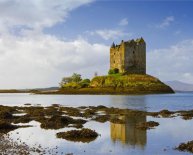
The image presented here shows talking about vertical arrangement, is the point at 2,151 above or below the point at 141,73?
below

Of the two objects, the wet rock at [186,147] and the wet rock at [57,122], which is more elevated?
the wet rock at [57,122]

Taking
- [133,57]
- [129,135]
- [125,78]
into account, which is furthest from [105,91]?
[129,135]

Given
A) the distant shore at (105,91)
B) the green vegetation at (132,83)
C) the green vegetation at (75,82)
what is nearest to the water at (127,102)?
the distant shore at (105,91)

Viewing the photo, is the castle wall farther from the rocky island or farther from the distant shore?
the distant shore

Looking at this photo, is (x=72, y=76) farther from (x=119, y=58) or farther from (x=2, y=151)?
(x=2, y=151)

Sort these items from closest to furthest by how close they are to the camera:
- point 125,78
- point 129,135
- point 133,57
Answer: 1. point 129,135
2. point 125,78
3. point 133,57

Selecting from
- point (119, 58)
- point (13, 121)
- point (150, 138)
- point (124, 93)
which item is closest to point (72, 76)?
point (119, 58)

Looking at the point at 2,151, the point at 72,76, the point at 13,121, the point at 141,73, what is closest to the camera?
the point at 2,151

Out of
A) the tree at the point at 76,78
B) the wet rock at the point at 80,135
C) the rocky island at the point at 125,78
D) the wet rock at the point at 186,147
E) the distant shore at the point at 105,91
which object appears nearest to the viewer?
the wet rock at the point at 186,147

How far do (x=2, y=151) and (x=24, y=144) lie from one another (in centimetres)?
300

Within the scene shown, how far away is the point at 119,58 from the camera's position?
457 feet

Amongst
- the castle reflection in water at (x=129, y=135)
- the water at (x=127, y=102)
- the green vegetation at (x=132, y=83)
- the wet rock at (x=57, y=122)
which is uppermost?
the green vegetation at (x=132, y=83)

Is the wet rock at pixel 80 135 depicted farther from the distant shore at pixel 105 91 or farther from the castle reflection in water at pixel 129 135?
the distant shore at pixel 105 91

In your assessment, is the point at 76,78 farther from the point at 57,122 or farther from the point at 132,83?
the point at 57,122
